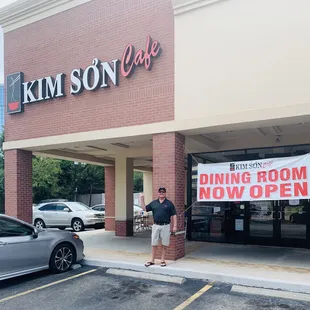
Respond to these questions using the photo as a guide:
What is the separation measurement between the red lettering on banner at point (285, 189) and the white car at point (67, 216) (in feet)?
39.0

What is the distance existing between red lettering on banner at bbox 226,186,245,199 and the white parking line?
210 centimetres

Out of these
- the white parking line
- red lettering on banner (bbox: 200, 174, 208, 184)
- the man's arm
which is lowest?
the white parking line

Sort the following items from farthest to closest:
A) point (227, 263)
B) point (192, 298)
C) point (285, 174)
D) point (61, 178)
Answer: point (61, 178) → point (227, 263) → point (285, 174) → point (192, 298)

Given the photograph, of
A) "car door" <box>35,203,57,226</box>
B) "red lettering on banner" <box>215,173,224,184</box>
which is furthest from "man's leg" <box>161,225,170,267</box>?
"car door" <box>35,203,57,226</box>

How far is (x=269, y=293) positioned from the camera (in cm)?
603

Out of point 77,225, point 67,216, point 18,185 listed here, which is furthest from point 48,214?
point 18,185

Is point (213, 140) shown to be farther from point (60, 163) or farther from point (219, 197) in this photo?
point (60, 163)

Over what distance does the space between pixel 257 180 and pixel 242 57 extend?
2712mm

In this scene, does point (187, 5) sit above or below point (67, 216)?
above

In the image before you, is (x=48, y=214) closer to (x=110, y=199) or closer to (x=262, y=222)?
(x=110, y=199)

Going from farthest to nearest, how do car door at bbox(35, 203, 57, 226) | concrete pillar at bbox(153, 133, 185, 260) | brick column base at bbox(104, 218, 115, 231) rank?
car door at bbox(35, 203, 57, 226) → brick column base at bbox(104, 218, 115, 231) → concrete pillar at bbox(153, 133, 185, 260)

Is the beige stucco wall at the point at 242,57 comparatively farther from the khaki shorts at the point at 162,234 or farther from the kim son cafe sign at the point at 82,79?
the khaki shorts at the point at 162,234

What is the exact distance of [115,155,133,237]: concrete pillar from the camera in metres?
13.3

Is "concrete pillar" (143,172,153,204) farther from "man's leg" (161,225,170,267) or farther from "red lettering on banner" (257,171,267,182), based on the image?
"red lettering on banner" (257,171,267,182)
